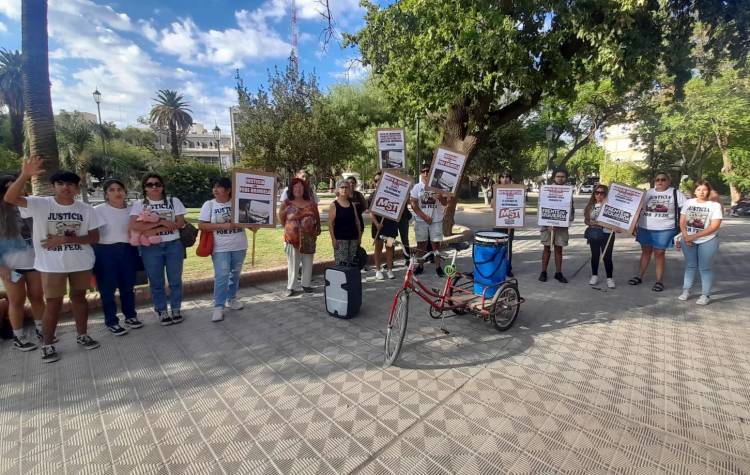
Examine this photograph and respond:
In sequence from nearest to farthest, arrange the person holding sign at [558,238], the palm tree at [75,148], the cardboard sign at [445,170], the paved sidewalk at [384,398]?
the paved sidewalk at [384,398] < the person holding sign at [558,238] < the cardboard sign at [445,170] < the palm tree at [75,148]

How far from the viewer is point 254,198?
4.91m

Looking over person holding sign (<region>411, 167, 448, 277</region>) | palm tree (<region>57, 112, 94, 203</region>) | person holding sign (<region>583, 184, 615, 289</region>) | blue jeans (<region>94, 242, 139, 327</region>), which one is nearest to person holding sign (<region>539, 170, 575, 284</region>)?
person holding sign (<region>583, 184, 615, 289</region>)

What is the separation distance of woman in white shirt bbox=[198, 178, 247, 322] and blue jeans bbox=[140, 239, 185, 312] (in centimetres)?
40

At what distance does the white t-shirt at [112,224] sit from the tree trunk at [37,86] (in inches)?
91.0

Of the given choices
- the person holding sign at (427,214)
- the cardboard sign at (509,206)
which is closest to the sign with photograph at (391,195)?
the person holding sign at (427,214)

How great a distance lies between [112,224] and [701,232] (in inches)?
294

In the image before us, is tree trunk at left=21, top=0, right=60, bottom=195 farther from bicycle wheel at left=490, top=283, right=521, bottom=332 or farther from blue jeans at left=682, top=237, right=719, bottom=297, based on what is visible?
blue jeans at left=682, top=237, right=719, bottom=297

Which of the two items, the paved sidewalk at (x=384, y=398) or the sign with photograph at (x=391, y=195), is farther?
the sign with photograph at (x=391, y=195)

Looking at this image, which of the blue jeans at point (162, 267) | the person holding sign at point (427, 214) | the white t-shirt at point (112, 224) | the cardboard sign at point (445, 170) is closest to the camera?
the white t-shirt at point (112, 224)

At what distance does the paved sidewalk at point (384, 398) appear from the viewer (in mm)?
2396

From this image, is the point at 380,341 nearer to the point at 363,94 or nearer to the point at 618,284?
the point at 618,284

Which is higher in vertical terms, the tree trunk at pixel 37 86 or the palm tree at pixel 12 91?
the palm tree at pixel 12 91

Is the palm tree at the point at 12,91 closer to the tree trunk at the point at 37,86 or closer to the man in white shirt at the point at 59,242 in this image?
the tree trunk at the point at 37,86

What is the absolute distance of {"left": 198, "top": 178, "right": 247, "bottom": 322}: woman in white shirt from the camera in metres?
4.62
